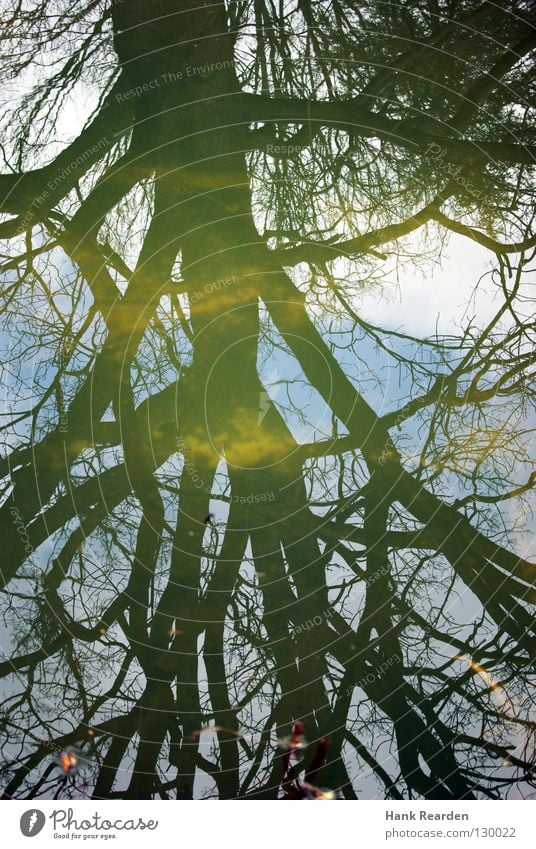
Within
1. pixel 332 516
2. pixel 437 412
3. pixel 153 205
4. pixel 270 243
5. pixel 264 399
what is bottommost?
pixel 332 516

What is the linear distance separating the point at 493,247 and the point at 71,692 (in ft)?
8.21

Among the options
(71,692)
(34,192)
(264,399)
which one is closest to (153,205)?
(34,192)

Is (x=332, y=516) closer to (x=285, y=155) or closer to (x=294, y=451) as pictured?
(x=294, y=451)
